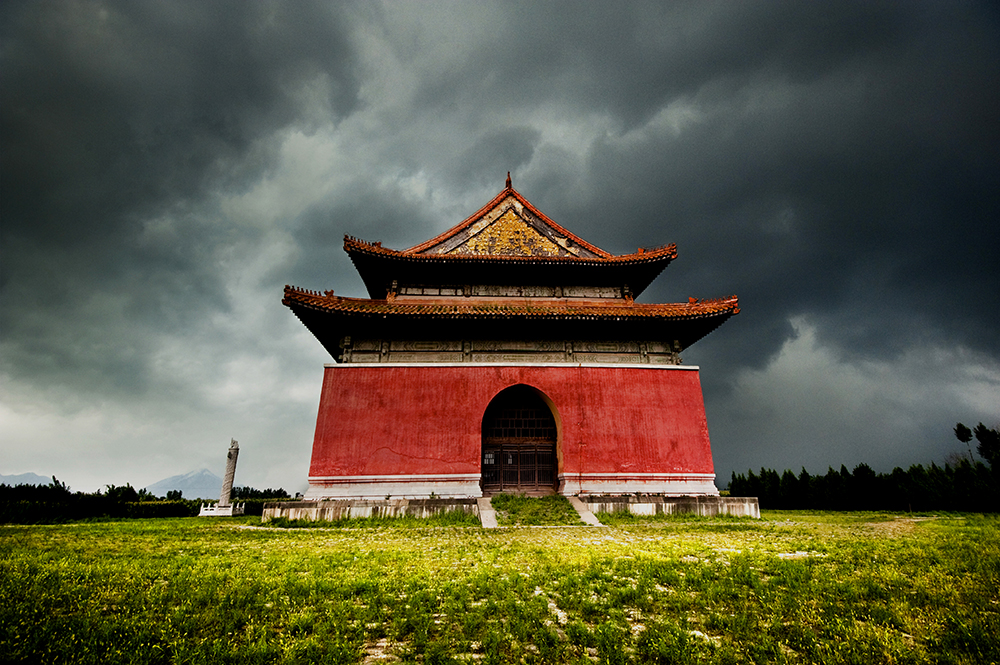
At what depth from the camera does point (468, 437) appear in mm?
13703

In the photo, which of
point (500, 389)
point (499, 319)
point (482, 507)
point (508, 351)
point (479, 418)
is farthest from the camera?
point (508, 351)

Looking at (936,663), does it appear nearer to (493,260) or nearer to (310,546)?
(310,546)

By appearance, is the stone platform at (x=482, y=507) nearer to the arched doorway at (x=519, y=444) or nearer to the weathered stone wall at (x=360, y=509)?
the weathered stone wall at (x=360, y=509)

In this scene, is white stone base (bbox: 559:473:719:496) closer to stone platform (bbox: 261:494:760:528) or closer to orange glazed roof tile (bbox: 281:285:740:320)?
stone platform (bbox: 261:494:760:528)

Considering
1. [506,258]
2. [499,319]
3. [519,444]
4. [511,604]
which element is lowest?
[511,604]

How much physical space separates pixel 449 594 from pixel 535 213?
1554 centimetres

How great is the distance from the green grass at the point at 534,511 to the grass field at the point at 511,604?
13.6 feet

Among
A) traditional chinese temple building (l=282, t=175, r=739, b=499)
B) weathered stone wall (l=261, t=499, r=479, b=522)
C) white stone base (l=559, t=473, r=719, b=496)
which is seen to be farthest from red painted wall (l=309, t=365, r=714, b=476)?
weathered stone wall (l=261, t=499, r=479, b=522)

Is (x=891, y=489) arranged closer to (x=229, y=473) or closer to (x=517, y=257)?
(x=517, y=257)

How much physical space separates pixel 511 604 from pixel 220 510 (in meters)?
17.1

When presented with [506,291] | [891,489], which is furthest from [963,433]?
[506,291]

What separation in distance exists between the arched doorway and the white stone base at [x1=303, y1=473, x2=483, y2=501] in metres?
1.18

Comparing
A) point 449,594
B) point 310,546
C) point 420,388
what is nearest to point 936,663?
point 449,594

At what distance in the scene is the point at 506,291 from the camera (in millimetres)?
16500
